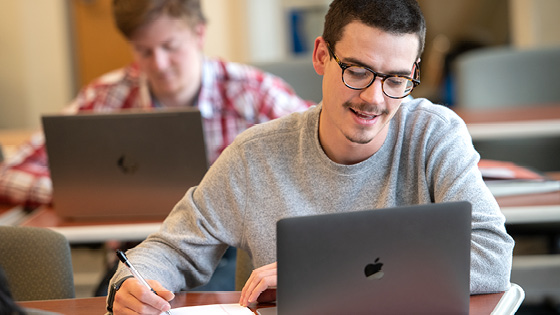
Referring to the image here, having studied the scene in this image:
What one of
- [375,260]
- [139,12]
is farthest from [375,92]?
[139,12]

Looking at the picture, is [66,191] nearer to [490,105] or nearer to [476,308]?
[476,308]

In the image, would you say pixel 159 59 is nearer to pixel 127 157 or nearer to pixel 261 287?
pixel 127 157

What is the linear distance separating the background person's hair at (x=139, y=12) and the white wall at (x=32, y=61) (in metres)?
2.73

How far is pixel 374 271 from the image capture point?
1.09 meters

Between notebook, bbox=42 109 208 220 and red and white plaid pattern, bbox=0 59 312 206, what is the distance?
0.43 metres

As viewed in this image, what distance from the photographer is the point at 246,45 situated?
15.2 feet

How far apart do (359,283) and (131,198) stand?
1002 millimetres

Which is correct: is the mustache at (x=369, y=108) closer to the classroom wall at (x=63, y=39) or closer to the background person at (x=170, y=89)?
the background person at (x=170, y=89)

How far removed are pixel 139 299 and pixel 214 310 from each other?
0.41ft

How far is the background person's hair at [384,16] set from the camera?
1348 mm

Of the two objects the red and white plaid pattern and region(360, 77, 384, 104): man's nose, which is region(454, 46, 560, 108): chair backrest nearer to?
the red and white plaid pattern

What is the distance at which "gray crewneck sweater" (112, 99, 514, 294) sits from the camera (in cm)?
145

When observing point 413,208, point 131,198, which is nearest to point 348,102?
point 413,208

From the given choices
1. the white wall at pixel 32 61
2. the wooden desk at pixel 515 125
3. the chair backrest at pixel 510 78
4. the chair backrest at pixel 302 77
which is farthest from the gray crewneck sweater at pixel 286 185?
the white wall at pixel 32 61
